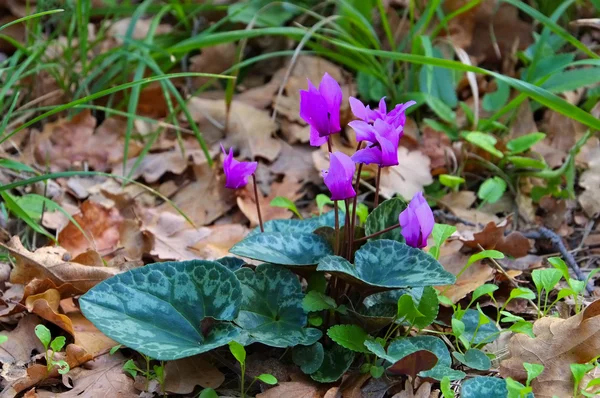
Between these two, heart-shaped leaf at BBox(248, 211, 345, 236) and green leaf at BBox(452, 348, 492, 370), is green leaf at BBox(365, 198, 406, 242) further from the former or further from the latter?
green leaf at BBox(452, 348, 492, 370)

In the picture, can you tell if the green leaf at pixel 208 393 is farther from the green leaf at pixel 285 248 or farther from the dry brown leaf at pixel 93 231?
the dry brown leaf at pixel 93 231

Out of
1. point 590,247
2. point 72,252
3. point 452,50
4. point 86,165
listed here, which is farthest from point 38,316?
point 452,50

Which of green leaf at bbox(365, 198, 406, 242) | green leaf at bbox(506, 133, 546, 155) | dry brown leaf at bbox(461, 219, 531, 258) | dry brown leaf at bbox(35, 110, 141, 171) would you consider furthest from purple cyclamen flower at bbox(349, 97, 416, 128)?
dry brown leaf at bbox(35, 110, 141, 171)

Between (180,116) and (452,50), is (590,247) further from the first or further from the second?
(180,116)

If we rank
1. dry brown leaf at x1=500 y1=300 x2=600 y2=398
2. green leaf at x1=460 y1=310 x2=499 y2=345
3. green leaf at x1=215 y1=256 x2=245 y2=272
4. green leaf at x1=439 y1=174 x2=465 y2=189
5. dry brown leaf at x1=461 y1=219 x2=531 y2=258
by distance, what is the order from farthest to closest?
green leaf at x1=439 y1=174 x2=465 y2=189, dry brown leaf at x1=461 y1=219 x2=531 y2=258, green leaf at x1=215 y1=256 x2=245 y2=272, green leaf at x1=460 y1=310 x2=499 y2=345, dry brown leaf at x1=500 y1=300 x2=600 y2=398

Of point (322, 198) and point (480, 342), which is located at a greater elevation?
point (322, 198)
